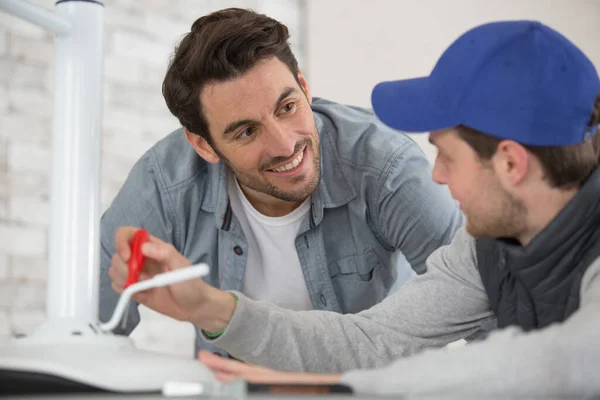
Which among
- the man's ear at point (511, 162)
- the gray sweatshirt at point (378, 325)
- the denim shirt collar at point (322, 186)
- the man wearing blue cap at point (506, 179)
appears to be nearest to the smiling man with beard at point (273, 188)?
the denim shirt collar at point (322, 186)

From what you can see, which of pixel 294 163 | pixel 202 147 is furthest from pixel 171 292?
pixel 202 147

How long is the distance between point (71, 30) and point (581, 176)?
2.19 ft

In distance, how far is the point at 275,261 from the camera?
5.83 feet

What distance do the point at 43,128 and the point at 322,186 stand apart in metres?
1.09

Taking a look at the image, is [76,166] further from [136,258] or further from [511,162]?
[511,162]

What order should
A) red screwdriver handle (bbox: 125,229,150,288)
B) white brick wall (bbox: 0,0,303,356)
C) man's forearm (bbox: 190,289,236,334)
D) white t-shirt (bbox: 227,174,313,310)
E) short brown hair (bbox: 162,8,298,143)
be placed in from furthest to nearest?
white brick wall (bbox: 0,0,303,356)
white t-shirt (bbox: 227,174,313,310)
short brown hair (bbox: 162,8,298,143)
man's forearm (bbox: 190,289,236,334)
red screwdriver handle (bbox: 125,229,150,288)

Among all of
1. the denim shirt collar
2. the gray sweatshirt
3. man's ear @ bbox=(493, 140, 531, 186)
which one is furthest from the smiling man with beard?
man's ear @ bbox=(493, 140, 531, 186)

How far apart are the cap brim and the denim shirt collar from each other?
0.55m

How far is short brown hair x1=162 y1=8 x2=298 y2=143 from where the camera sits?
1657 millimetres

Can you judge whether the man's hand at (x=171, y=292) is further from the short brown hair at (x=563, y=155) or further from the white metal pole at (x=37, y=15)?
the short brown hair at (x=563, y=155)

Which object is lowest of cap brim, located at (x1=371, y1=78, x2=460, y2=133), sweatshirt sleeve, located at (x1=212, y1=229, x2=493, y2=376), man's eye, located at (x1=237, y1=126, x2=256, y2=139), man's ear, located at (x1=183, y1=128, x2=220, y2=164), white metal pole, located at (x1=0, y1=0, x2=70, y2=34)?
sweatshirt sleeve, located at (x1=212, y1=229, x2=493, y2=376)

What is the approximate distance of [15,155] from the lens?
2354 mm

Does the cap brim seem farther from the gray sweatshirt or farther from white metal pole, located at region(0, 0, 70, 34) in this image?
white metal pole, located at region(0, 0, 70, 34)

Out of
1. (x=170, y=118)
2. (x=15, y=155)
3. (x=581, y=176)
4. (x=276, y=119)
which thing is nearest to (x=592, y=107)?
(x=581, y=176)
